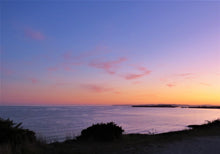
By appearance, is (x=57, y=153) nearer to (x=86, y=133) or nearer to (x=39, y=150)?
(x=39, y=150)

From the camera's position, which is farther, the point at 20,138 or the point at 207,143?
the point at 207,143

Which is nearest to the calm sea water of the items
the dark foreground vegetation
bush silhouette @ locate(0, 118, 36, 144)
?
the dark foreground vegetation

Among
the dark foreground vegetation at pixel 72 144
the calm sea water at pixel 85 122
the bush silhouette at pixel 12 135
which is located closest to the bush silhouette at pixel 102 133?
the dark foreground vegetation at pixel 72 144

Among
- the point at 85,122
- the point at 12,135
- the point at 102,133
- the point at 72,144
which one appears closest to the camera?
the point at 12,135

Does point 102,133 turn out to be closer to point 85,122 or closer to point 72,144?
point 72,144

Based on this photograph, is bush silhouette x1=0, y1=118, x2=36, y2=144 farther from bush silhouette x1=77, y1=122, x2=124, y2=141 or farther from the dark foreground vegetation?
bush silhouette x1=77, y1=122, x2=124, y2=141

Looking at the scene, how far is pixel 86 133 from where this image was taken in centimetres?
1406

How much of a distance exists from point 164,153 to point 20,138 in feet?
22.1

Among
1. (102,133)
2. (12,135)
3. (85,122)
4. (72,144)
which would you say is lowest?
(85,122)

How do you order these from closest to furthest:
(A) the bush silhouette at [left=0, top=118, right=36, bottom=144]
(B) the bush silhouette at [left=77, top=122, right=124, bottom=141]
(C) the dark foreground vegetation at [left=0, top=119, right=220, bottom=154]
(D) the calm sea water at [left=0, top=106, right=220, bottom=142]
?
(C) the dark foreground vegetation at [left=0, top=119, right=220, bottom=154] < (A) the bush silhouette at [left=0, top=118, right=36, bottom=144] < (B) the bush silhouette at [left=77, top=122, right=124, bottom=141] < (D) the calm sea water at [left=0, top=106, right=220, bottom=142]

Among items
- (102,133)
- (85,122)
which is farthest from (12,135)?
(85,122)

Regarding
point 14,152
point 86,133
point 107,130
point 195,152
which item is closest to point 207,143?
point 195,152

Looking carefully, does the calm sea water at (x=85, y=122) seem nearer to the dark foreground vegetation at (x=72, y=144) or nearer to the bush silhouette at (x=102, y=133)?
the bush silhouette at (x=102, y=133)

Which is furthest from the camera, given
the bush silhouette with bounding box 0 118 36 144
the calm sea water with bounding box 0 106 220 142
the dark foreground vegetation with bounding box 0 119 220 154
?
the calm sea water with bounding box 0 106 220 142
